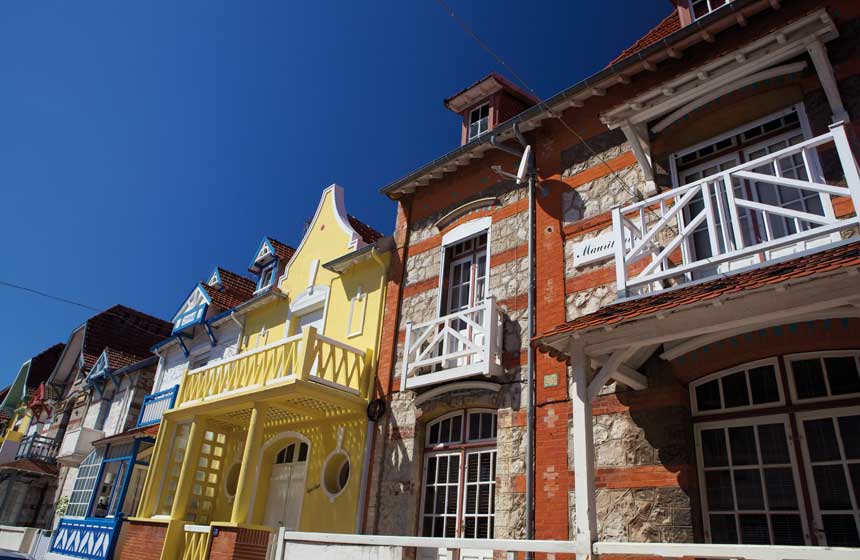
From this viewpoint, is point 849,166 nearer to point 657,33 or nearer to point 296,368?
point 657,33

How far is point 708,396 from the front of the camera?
670 cm

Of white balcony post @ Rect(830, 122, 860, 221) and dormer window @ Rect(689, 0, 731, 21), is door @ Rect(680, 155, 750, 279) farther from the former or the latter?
dormer window @ Rect(689, 0, 731, 21)

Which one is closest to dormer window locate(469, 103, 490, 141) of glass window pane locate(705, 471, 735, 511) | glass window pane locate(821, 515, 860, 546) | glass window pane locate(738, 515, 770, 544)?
glass window pane locate(705, 471, 735, 511)

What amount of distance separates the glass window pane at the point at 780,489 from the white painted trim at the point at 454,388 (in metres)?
3.74

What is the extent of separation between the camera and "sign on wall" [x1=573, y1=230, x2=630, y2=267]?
8242mm

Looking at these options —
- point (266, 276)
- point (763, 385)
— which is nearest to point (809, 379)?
point (763, 385)

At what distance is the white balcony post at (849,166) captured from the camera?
5.09 m

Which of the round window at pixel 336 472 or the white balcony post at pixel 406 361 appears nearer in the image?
the white balcony post at pixel 406 361

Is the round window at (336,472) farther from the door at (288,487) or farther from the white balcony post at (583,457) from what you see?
the white balcony post at (583,457)

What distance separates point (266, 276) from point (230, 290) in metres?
2.59

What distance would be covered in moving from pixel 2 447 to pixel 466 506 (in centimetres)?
2601

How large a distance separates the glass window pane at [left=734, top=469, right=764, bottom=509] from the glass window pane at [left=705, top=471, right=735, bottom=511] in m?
0.08

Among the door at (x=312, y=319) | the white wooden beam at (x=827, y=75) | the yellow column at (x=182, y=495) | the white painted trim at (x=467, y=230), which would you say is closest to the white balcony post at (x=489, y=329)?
the white painted trim at (x=467, y=230)

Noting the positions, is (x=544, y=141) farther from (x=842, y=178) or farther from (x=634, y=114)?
(x=842, y=178)
